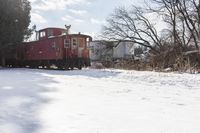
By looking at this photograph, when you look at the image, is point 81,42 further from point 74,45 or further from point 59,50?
point 59,50

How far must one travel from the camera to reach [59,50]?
1038 inches

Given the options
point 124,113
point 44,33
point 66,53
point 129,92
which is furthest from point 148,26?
point 124,113

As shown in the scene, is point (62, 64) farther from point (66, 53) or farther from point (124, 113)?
point (124, 113)

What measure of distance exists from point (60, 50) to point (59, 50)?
13 centimetres

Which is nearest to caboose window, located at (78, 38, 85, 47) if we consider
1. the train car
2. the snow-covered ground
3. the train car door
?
the train car

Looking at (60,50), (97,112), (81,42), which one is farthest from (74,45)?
(97,112)

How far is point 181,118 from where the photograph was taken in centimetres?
616

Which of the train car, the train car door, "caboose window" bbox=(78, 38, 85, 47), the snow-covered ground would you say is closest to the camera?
the snow-covered ground

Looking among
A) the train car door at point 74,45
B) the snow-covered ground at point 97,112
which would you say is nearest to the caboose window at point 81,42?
the train car door at point 74,45

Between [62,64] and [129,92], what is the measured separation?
16383 millimetres

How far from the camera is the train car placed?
2575 cm

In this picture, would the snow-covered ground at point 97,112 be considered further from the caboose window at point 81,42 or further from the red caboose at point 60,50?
the caboose window at point 81,42

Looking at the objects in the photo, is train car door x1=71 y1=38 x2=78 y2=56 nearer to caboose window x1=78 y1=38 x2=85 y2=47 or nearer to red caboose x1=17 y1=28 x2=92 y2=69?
red caboose x1=17 y1=28 x2=92 y2=69

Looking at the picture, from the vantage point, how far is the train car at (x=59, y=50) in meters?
25.8
